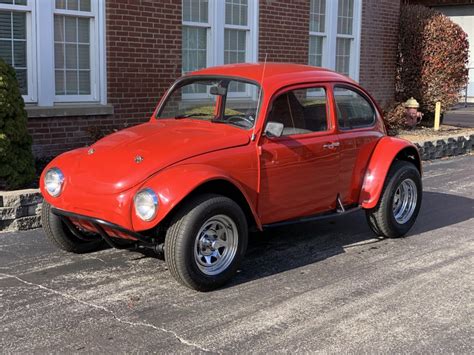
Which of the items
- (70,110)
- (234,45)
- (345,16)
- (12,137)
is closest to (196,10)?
(234,45)

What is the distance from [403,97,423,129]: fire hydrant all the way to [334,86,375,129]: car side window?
8.19 metres

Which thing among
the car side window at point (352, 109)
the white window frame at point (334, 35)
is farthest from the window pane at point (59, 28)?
the white window frame at point (334, 35)

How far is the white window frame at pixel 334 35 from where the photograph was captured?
13.3 metres

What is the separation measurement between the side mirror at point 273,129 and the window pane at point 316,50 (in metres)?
8.18

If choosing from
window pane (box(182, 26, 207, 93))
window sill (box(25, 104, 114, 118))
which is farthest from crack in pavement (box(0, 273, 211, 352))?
window pane (box(182, 26, 207, 93))

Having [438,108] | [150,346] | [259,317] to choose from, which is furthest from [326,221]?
[438,108]

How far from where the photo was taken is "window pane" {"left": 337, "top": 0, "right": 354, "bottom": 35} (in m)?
13.7

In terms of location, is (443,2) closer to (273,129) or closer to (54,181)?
(273,129)

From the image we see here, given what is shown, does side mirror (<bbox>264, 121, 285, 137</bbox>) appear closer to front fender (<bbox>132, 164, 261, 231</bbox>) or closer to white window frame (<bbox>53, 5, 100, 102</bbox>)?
front fender (<bbox>132, 164, 261, 231</bbox>)

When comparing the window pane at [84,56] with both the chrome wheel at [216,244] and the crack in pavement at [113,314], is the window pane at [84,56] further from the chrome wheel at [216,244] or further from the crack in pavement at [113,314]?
the chrome wheel at [216,244]

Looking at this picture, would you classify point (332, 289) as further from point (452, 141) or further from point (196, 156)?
point (452, 141)

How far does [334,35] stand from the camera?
13477mm

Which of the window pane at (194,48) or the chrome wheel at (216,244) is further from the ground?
the window pane at (194,48)

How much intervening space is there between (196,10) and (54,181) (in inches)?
242
